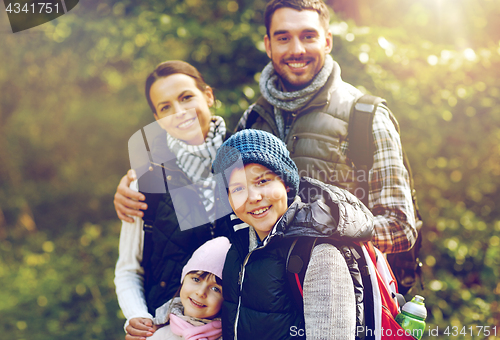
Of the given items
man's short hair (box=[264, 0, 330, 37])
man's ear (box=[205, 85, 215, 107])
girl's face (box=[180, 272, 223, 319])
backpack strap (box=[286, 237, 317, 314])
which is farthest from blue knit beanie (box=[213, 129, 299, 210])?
man's short hair (box=[264, 0, 330, 37])

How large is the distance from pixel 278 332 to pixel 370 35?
2.82 metres

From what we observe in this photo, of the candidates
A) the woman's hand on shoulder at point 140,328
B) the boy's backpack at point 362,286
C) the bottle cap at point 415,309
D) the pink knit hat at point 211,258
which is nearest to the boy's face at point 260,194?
the boy's backpack at point 362,286

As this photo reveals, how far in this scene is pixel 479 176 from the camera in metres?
4.56

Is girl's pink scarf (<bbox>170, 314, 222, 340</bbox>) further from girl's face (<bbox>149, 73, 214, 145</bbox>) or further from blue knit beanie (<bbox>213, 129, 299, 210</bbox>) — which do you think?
girl's face (<bbox>149, 73, 214, 145</bbox>)

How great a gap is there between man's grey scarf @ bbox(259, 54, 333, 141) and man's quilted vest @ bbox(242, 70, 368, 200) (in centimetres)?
4

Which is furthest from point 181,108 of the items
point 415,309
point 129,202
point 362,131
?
point 415,309

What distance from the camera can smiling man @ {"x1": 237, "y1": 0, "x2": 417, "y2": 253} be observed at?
1913 millimetres

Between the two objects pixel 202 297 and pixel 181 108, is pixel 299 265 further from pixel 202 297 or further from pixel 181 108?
pixel 181 108

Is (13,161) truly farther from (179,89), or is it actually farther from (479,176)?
(479,176)

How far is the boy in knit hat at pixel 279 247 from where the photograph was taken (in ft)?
4.50

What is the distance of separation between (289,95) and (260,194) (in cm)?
74

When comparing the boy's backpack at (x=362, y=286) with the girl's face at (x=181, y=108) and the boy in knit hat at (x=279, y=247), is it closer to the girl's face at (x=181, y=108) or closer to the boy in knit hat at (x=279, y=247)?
the boy in knit hat at (x=279, y=247)

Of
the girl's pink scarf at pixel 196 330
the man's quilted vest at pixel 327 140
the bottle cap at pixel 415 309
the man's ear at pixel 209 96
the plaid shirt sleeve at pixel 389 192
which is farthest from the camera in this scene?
the man's ear at pixel 209 96

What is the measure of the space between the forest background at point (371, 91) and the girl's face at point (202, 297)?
1.83m
